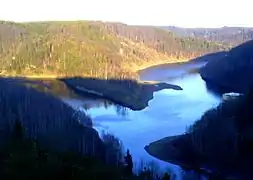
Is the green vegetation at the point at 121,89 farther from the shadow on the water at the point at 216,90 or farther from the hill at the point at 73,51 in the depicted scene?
the hill at the point at 73,51

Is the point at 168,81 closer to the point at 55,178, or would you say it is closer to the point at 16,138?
the point at 16,138

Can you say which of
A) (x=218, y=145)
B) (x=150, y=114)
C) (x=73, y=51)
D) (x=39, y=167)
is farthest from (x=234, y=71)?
(x=39, y=167)

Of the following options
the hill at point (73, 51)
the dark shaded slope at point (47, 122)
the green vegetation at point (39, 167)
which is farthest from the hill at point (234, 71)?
the green vegetation at point (39, 167)

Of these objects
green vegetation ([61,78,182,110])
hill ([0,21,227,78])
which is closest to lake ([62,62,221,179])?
green vegetation ([61,78,182,110])

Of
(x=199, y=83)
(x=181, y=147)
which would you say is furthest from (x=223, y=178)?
(x=199, y=83)

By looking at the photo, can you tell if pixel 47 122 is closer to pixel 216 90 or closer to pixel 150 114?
pixel 150 114

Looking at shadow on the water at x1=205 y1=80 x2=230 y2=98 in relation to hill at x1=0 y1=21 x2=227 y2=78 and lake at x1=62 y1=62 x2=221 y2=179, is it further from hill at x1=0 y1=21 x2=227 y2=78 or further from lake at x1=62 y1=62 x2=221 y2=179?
hill at x1=0 y1=21 x2=227 y2=78
